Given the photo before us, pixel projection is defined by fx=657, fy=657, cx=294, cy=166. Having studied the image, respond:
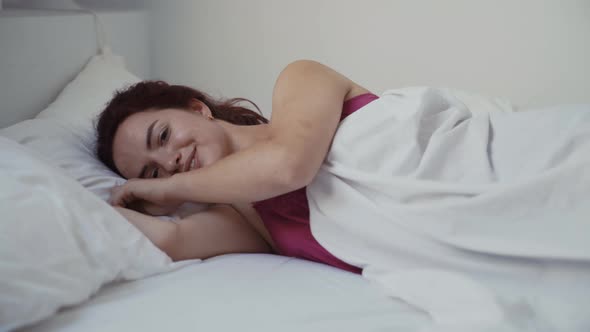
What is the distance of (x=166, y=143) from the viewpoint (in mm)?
1196

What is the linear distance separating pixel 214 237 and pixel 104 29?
0.90 metres

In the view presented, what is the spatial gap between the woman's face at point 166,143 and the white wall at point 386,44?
36.9 inches

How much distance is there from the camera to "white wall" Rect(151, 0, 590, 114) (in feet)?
6.14

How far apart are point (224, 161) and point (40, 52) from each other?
0.72m

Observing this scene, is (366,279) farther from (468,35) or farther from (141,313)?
(468,35)

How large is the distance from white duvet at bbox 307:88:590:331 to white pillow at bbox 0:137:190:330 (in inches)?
13.1

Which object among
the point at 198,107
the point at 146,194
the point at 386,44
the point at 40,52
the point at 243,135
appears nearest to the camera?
the point at 146,194

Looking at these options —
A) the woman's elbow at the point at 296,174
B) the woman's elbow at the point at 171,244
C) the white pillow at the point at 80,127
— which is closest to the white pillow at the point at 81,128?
the white pillow at the point at 80,127

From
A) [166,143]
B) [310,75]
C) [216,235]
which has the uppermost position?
[310,75]

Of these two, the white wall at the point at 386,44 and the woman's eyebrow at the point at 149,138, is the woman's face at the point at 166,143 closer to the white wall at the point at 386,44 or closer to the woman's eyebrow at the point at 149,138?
the woman's eyebrow at the point at 149,138

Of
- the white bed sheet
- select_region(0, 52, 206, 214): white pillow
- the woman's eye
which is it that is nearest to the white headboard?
select_region(0, 52, 206, 214): white pillow

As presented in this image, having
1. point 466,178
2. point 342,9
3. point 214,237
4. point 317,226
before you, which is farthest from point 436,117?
point 342,9

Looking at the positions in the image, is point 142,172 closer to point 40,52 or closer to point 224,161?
point 224,161

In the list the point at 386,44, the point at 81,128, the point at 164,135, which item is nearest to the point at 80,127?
the point at 81,128
